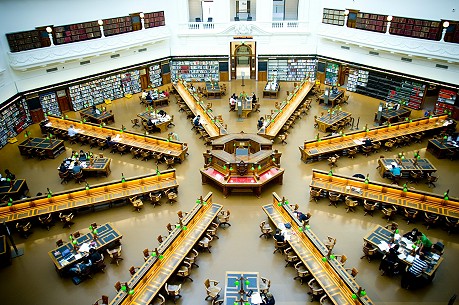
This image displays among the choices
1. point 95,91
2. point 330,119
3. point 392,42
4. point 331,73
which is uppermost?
point 392,42

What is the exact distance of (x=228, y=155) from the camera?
51.0ft

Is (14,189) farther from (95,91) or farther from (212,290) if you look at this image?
(95,91)

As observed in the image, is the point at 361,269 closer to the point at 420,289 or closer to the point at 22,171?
the point at 420,289

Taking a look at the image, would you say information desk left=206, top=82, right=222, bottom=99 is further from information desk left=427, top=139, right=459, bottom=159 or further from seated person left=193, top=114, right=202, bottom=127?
information desk left=427, top=139, right=459, bottom=159

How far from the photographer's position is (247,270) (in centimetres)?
1156

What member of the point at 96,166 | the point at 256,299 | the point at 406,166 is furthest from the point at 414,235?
the point at 96,166

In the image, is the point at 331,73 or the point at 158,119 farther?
the point at 331,73

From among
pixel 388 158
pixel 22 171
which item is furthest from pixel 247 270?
pixel 22 171

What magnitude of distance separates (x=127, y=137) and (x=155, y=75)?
28.5ft

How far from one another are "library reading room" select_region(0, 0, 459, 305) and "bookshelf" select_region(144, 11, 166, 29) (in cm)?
7

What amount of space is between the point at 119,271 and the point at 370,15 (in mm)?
19548

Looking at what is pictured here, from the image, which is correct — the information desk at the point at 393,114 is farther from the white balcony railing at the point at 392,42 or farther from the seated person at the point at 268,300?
the seated person at the point at 268,300

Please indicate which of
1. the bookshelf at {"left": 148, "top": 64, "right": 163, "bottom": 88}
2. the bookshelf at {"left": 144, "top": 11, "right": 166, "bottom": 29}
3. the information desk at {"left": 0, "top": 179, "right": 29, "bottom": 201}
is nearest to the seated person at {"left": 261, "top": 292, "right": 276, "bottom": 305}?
the information desk at {"left": 0, "top": 179, "right": 29, "bottom": 201}

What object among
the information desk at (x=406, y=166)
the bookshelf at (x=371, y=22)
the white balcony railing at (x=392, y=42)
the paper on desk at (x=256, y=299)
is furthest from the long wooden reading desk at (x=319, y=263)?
the bookshelf at (x=371, y=22)
